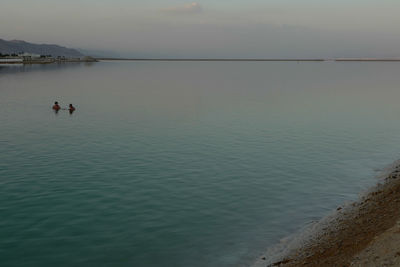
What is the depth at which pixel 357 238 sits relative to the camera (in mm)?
16734

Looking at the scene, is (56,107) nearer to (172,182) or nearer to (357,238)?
(172,182)

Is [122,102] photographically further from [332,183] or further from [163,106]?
[332,183]

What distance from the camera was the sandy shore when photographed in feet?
46.1

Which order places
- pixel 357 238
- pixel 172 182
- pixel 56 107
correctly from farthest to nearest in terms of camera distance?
1. pixel 56 107
2. pixel 172 182
3. pixel 357 238

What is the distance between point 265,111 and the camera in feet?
223

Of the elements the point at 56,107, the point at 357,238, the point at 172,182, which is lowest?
the point at 172,182

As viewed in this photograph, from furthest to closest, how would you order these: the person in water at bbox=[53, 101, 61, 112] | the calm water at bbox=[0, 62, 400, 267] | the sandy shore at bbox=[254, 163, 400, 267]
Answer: the person in water at bbox=[53, 101, 61, 112], the calm water at bbox=[0, 62, 400, 267], the sandy shore at bbox=[254, 163, 400, 267]

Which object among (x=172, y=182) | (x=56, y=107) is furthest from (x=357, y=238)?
(x=56, y=107)

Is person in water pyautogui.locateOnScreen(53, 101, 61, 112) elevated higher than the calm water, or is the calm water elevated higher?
person in water pyautogui.locateOnScreen(53, 101, 61, 112)

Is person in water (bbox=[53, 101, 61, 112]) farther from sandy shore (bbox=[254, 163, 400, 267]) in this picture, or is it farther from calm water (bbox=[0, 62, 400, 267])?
sandy shore (bbox=[254, 163, 400, 267])

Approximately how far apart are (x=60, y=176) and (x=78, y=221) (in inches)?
345

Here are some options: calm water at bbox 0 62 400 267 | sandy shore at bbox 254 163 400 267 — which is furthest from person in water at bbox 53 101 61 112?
sandy shore at bbox 254 163 400 267

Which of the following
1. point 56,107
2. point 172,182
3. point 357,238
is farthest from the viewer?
point 56,107

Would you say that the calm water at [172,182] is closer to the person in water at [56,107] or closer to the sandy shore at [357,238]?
the sandy shore at [357,238]
